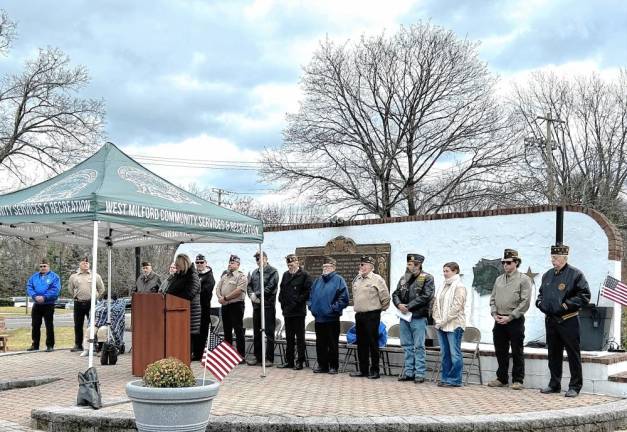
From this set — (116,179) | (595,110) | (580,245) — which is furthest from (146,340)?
(595,110)

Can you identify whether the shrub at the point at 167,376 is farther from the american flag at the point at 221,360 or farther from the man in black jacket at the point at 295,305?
the man in black jacket at the point at 295,305

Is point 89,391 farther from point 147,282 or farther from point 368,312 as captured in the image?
point 147,282

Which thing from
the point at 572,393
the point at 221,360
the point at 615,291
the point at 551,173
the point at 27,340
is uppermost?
the point at 551,173

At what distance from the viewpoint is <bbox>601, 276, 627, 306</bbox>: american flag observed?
9.96 m

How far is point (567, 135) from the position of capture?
40.4 metres

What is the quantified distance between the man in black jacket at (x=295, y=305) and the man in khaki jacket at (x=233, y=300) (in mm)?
851

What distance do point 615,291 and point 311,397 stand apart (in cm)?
480

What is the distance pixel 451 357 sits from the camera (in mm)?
9586

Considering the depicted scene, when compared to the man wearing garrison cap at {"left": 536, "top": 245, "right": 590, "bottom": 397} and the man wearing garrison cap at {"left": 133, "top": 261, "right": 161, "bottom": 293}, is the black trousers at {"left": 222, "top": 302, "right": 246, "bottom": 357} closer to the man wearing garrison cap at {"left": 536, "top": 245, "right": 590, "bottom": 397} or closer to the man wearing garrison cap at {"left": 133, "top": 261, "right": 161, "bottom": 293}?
the man wearing garrison cap at {"left": 133, "top": 261, "right": 161, "bottom": 293}

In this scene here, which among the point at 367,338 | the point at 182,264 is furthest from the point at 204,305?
the point at 367,338

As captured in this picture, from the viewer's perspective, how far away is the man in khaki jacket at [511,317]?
9234 mm

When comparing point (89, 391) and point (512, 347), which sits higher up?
point (512, 347)

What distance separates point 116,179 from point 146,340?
2.36 metres

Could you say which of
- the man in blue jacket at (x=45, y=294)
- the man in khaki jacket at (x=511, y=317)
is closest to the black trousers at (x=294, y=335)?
the man in khaki jacket at (x=511, y=317)
